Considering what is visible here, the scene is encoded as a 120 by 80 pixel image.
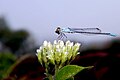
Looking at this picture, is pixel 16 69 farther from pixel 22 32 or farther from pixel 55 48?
pixel 22 32

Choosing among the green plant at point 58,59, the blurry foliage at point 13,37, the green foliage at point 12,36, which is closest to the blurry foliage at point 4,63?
the green plant at point 58,59

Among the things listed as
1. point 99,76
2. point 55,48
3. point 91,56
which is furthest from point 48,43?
point 91,56

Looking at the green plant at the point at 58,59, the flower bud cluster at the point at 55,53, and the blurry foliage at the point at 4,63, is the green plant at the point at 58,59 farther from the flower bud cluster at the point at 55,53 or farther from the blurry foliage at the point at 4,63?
the blurry foliage at the point at 4,63

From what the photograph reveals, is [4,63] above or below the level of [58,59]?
below

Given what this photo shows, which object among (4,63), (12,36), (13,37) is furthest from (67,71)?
(12,36)

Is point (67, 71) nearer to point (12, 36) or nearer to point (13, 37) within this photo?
point (13, 37)

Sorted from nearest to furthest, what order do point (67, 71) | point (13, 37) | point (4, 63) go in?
point (67, 71) < point (4, 63) < point (13, 37)

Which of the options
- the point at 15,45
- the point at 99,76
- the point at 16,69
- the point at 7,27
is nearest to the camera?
the point at 99,76

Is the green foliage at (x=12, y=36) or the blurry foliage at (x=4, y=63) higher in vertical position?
the blurry foliage at (x=4, y=63)

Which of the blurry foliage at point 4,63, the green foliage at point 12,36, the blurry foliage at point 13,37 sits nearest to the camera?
the blurry foliage at point 4,63
